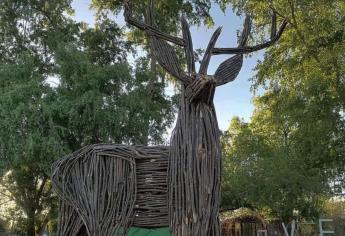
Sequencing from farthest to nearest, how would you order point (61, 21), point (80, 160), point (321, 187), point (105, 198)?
point (321, 187) < point (61, 21) < point (80, 160) < point (105, 198)

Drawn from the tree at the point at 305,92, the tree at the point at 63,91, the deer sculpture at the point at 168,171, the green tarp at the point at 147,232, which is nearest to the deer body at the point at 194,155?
the deer sculpture at the point at 168,171

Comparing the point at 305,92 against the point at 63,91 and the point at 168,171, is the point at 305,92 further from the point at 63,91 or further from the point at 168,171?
the point at 168,171

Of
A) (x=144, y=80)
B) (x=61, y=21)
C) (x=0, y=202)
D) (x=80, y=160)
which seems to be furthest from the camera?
(x=0, y=202)

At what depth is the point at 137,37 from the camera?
653 inches

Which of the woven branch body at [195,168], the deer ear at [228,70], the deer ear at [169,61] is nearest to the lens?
the woven branch body at [195,168]

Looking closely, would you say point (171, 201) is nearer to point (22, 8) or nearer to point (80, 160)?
point (80, 160)

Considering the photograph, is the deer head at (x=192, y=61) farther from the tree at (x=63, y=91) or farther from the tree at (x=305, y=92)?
the tree at (x=305, y=92)

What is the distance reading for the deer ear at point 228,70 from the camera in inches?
169

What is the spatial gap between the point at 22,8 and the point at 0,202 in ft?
35.6

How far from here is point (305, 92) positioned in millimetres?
14953

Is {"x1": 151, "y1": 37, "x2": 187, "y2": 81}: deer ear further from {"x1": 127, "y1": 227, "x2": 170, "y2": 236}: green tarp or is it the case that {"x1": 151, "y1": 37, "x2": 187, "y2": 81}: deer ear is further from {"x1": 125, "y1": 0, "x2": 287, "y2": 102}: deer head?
{"x1": 127, "y1": 227, "x2": 170, "y2": 236}: green tarp

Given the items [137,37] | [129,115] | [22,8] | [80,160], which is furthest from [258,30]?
[80,160]

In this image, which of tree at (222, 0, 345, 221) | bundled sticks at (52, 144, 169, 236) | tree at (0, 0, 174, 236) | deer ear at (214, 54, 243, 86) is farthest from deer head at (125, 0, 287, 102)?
tree at (222, 0, 345, 221)

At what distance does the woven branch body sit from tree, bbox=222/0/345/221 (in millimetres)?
11245
